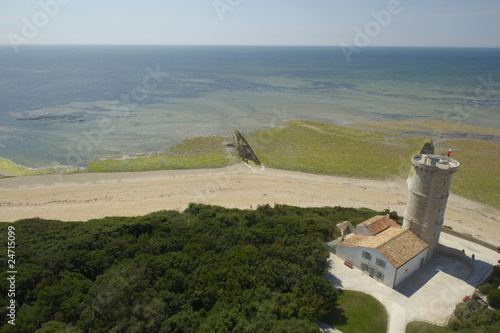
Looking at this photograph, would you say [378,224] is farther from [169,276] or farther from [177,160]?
[177,160]

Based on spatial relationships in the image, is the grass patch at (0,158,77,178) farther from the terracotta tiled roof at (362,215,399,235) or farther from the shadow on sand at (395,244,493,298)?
the shadow on sand at (395,244,493,298)

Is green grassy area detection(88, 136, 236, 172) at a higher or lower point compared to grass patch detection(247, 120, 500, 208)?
lower

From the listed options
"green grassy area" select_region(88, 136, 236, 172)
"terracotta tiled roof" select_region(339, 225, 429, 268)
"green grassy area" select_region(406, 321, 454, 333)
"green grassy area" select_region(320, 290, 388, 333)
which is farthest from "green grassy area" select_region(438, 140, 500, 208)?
"green grassy area" select_region(88, 136, 236, 172)

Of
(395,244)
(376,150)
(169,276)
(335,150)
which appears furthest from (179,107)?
(395,244)

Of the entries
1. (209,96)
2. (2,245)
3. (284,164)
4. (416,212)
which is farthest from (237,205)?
(209,96)

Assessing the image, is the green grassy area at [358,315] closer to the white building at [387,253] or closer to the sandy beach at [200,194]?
the white building at [387,253]

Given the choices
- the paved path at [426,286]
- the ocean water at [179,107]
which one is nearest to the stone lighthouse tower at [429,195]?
the paved path at [426,286]
